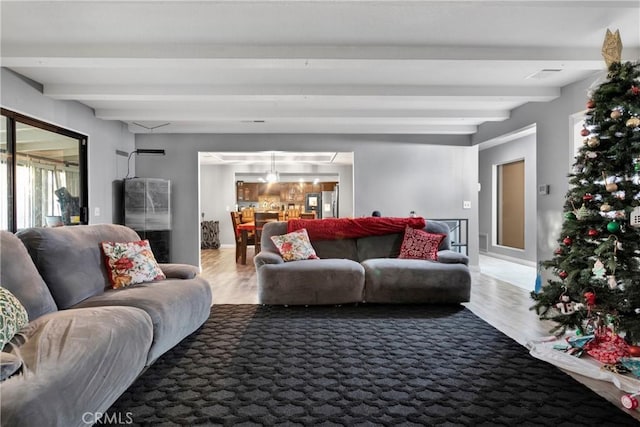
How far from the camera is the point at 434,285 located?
13.1ft

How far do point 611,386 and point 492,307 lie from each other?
1.80 m

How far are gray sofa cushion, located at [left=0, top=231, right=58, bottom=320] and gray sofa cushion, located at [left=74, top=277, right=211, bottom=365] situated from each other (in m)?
0.27

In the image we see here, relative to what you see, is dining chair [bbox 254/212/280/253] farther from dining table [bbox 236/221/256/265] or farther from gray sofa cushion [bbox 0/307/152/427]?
gray sofa cushion [bbox 0/307/152/427]

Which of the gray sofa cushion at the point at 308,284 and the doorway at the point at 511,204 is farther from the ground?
the doorway at the point at 511,204

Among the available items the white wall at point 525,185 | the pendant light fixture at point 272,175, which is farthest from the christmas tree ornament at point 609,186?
the pendant light fixture at point 272,175

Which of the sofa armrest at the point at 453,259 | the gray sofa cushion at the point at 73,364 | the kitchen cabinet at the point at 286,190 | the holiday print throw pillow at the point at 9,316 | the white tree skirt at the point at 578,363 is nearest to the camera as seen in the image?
the gray sofa cushion at the point at 73,364

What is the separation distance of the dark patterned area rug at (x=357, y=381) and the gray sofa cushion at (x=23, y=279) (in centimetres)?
71

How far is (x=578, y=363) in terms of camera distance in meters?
2.52

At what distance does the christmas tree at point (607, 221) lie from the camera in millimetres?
2516

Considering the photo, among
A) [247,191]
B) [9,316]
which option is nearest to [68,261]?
[9,316]

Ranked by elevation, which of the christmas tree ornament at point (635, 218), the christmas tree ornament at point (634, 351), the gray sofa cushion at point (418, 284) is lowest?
the christmas tree ornament at point (634, 351)

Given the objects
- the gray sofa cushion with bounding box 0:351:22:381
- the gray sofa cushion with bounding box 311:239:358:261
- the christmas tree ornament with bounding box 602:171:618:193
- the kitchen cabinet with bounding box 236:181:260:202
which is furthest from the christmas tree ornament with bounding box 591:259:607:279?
the kitchen cabinet with bounding box 236:181:260:202

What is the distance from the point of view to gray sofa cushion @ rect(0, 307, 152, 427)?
1383 mm

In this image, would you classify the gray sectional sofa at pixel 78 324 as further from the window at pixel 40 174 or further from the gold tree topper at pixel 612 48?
the gold tree topper at pixel 612 48
